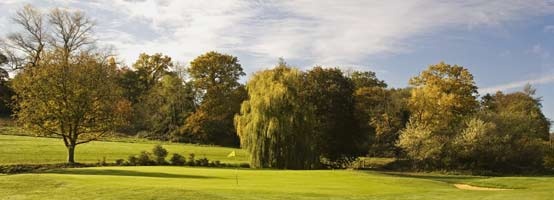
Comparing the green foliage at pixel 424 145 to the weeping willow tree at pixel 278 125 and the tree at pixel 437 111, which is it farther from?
the weeping willow tree at pixel 278 125

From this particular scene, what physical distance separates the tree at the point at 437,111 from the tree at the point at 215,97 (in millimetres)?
23354

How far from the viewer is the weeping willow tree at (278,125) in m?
41.7

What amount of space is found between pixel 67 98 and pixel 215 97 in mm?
30438

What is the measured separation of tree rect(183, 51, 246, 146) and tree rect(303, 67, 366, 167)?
49.7ft

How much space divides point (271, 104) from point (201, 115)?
79.3 ft

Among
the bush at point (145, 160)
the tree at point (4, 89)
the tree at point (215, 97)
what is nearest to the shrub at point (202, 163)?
the bush at point (145, 160)

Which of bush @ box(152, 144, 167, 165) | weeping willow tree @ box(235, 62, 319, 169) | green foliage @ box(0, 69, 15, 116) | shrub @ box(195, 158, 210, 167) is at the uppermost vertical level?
green foliage @ box(0, 69, 15, 116)

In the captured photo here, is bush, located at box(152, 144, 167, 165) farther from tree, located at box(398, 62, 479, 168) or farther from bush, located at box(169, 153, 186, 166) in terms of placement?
tree, located at box(398, 62, 479, 168)

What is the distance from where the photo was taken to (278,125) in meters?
42.0

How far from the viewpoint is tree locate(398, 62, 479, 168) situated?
48031 millimetres

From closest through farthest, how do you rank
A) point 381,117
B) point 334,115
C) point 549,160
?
1. point 549,160
2. point 334,115
3. point 381,117

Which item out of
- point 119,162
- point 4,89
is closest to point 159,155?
point 119,162

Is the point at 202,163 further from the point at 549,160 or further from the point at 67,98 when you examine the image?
the point at 549,160

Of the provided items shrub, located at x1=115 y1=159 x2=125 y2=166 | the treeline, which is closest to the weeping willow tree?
the treeline
